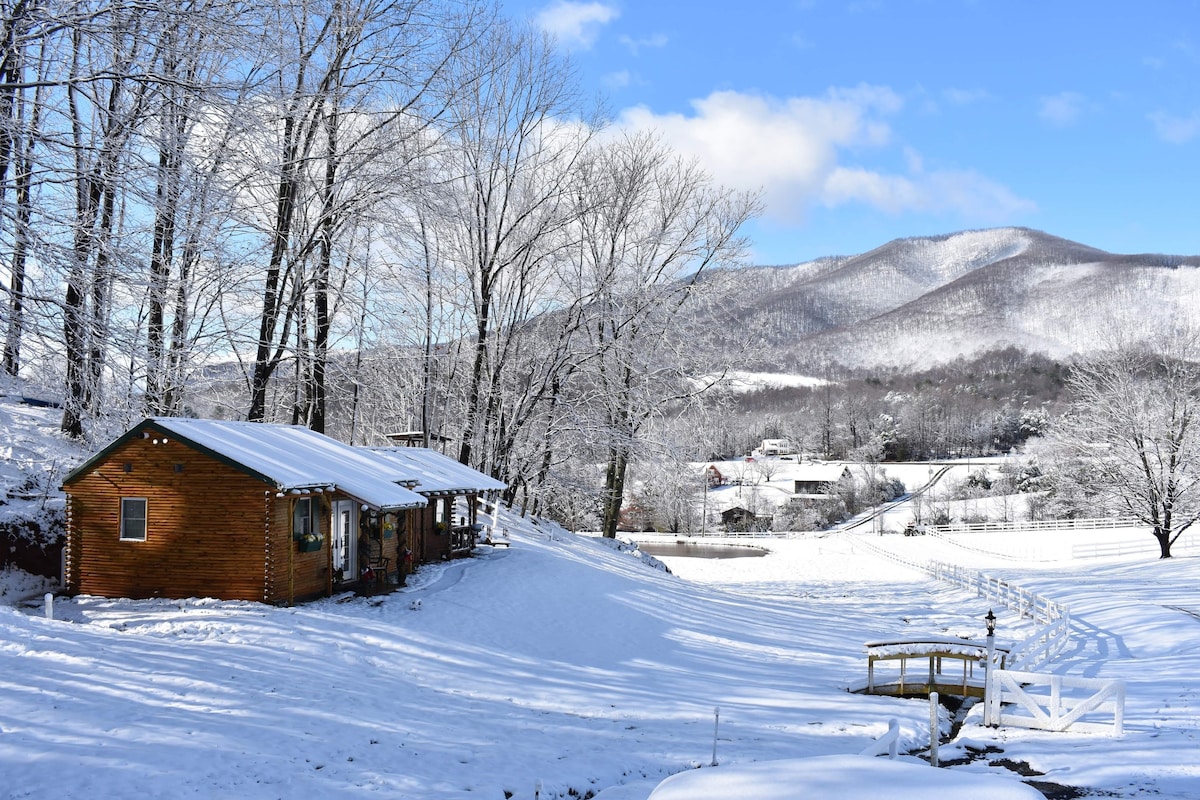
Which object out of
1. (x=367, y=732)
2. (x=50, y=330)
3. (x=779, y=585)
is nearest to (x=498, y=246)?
(x=779, y=585)

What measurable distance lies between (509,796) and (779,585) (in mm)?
28512

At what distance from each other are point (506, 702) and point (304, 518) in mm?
6640

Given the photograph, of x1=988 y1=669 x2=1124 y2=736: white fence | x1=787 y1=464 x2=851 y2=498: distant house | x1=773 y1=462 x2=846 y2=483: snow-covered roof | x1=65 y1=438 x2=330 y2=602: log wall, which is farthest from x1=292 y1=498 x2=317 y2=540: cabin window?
x1=773 y1=462 x2=846 y2=483: snow-covered roof

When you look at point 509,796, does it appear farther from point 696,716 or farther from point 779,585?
point 779,585

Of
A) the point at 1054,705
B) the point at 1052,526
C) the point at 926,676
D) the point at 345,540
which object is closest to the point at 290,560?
the point at 345,540

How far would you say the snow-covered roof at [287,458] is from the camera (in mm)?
15383

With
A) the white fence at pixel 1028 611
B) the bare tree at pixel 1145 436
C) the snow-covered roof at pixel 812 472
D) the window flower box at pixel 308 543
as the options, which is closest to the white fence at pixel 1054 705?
the white fence at pixel 1028 611

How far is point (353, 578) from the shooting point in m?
18.7

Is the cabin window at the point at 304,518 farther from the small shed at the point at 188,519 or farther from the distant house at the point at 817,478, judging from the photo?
the distant house at the point at 817,478

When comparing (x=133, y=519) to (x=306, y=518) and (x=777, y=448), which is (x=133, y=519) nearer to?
(x=306, y=518)

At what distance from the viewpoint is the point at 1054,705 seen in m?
11.2

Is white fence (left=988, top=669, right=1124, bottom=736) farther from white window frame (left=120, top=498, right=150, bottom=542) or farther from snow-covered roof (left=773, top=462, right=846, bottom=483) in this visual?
snow-covered roof (left=773, top=462, right=846, bottom=483)

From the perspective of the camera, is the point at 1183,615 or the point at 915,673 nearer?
the point at 915,673

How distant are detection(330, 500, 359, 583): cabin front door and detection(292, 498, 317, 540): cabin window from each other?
75 cm
